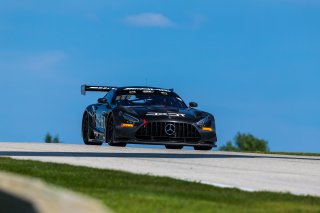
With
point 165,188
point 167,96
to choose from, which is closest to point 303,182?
point 165,188

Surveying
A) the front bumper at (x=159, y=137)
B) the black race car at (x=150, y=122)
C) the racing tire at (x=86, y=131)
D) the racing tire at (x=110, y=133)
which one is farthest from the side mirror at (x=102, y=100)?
the front bumper at (x=159, y=137)

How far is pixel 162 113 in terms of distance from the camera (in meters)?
22.8

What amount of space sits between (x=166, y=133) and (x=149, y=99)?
1979 millimetres

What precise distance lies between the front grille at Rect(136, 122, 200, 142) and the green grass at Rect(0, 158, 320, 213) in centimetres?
898

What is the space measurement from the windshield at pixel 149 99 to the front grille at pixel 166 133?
138 cm

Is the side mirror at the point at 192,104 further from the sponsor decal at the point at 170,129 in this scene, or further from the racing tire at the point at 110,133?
the racing tire at the point at 110,133

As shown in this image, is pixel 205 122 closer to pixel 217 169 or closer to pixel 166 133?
pixel 166 133

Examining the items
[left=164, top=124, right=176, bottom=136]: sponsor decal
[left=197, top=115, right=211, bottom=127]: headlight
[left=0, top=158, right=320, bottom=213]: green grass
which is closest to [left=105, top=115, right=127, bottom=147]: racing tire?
[left=164, top=124, right=176, bottom=136]: sponsor decal

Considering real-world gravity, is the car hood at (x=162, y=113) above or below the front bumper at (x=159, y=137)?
above

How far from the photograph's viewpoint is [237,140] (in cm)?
8231

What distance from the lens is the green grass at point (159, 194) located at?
8.63 m

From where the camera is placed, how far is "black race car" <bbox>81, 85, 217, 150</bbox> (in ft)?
73.6

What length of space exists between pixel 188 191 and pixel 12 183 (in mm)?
5276

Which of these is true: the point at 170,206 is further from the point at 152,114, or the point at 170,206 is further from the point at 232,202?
the point at 152,114
